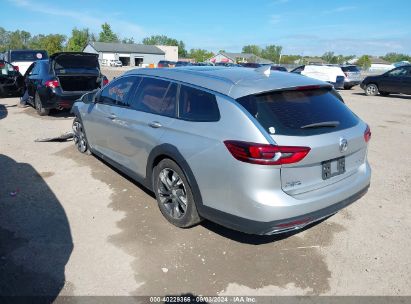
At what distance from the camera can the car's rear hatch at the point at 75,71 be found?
966cm

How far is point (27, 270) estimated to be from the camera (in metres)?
3.26

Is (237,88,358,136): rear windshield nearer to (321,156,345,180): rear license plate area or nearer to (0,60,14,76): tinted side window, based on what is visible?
(321,156,345,180): rear license plate area

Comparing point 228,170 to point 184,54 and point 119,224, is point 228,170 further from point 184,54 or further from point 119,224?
point 184,54

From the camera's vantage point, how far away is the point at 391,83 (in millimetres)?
18891

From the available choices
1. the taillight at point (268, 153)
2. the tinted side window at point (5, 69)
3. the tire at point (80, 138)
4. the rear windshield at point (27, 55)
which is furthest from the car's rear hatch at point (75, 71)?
the rear windshield at point (27, 55)

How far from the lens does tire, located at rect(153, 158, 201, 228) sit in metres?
3.74

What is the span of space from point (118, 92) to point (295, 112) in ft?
9.21

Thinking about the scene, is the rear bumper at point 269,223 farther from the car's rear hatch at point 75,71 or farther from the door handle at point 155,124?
the car's rear hatch at point 75,71

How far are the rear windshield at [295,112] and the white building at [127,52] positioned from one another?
297 ft

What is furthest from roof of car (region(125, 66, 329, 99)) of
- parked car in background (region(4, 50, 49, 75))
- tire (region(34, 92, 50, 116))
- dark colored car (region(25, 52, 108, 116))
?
parked car in background (region(4, 50, 49, 75))

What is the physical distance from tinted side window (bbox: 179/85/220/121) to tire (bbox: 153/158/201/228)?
0.56 meters

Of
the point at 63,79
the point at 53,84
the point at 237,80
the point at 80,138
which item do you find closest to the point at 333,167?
the point at 237,80

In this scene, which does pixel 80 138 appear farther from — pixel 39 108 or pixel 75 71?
pixel 39 108

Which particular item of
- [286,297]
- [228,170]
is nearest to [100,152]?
[228,170]
